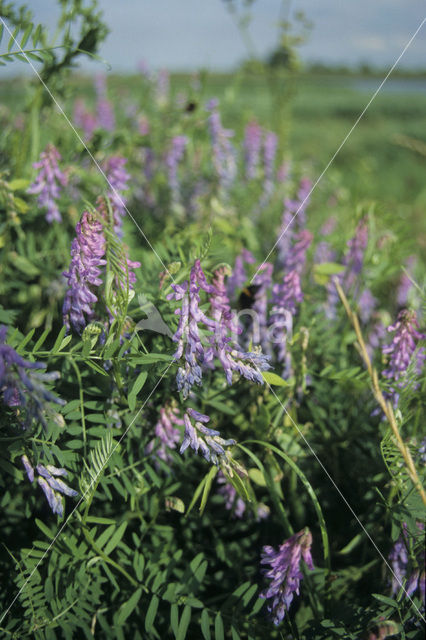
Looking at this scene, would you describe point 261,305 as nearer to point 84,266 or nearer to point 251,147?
point 84,266

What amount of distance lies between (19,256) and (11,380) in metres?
0.84

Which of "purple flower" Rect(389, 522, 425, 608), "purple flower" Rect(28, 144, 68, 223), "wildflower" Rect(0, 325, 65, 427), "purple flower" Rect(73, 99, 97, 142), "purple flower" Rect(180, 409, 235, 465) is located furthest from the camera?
"purple flower" Rect(73, 99, 97, 142)

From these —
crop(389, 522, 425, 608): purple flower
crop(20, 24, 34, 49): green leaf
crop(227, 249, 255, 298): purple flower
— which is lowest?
crop(389, 522, 425, 608): purple flower

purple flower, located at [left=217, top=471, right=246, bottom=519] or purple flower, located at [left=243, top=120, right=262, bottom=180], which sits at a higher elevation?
purple flower, located at [left=243, top=120, right=262, bottom=180]

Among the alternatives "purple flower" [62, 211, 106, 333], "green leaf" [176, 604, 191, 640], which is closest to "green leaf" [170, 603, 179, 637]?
"green leaf" [176, 604, 191, 640]

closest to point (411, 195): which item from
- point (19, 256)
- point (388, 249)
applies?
point (388, 249)

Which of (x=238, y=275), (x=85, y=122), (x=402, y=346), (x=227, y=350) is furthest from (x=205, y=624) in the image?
(x=85, y=122)

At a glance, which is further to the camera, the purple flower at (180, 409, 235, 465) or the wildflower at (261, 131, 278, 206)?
the wildflower at (261, 131, 278, 206)

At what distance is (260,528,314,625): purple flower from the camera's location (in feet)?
2.92

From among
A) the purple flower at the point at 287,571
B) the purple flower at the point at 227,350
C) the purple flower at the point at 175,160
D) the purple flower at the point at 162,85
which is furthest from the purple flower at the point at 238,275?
the purple flower at the point at 162,85

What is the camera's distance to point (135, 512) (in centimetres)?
107

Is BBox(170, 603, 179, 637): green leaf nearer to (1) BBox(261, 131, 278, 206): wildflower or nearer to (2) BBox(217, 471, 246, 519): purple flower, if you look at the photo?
(2) BBox(217, 471, 246, 519): purple flower

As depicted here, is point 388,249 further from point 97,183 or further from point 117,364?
point 117,364

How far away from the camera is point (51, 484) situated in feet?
2.72
